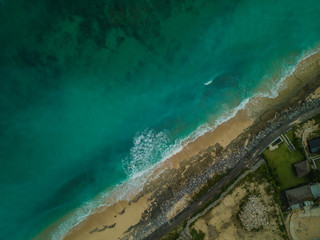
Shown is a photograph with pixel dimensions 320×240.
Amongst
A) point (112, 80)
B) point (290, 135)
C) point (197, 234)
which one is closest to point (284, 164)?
point (290, 135)

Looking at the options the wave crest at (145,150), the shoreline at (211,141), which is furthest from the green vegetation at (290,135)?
the wave crest at (145,150)

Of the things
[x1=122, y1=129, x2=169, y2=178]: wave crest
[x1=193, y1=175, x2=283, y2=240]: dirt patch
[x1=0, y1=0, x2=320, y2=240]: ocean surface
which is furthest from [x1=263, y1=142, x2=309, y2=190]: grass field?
[x1=122, y1=129, x2=169, y2=178]: wave crest

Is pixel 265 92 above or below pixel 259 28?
below

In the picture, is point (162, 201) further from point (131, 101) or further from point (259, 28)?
point (259, 28)

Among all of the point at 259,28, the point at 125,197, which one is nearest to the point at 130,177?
the point at 125,197

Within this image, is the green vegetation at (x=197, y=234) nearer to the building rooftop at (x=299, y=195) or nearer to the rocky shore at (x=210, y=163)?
the rocky shore at (x=210, y=163)

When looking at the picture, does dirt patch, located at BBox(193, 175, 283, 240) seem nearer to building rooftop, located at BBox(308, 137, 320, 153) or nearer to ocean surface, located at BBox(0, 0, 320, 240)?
building rooftop, located at BBox(308, 137, 320, 153)
